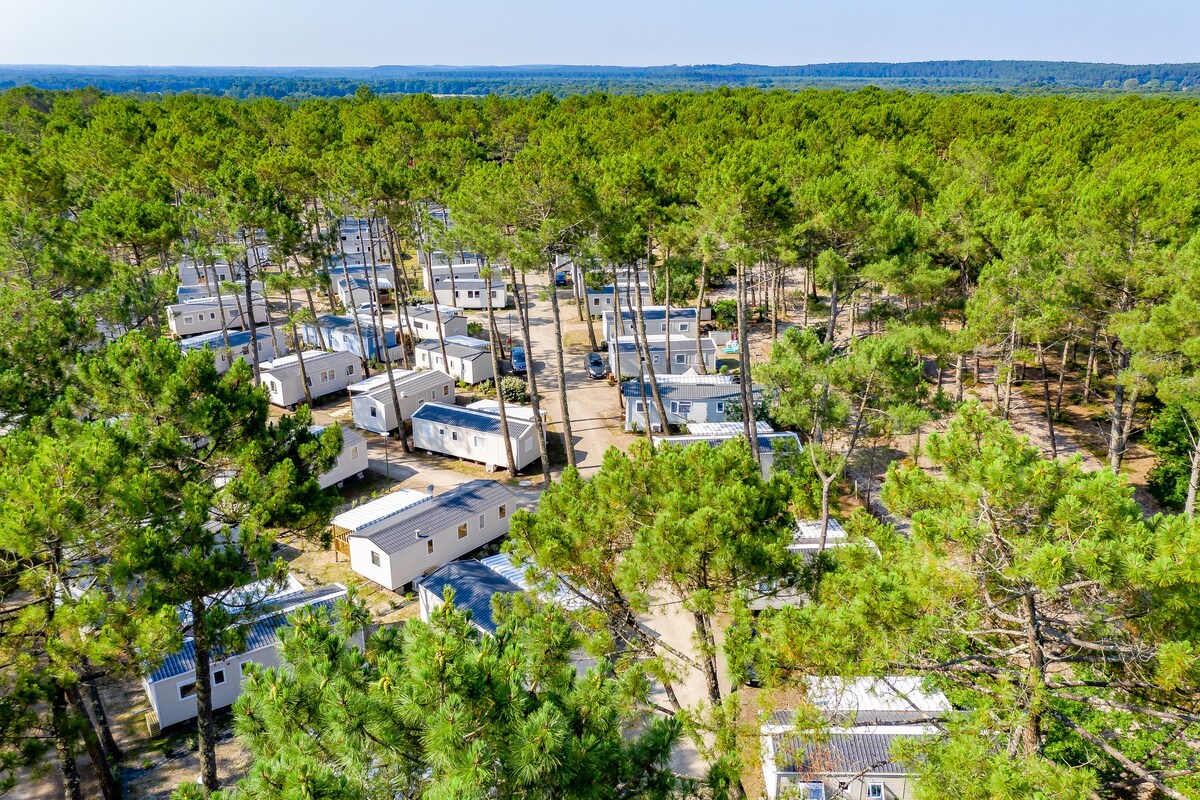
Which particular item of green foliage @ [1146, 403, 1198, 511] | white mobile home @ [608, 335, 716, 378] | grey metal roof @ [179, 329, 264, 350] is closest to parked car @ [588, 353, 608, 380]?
white mobile home @ [608, 335, 716, 378]

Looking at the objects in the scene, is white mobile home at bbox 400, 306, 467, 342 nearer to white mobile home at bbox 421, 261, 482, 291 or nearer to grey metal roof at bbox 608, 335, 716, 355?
white mobile home at bbox 421, 261, 482, 291

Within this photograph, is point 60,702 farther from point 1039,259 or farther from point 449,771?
point 1039,259

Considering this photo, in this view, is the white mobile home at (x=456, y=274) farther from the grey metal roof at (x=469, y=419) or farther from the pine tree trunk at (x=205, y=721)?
the pine tree trunk at (x=205, y=721)

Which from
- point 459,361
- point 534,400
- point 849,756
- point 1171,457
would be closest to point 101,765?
point 849,756

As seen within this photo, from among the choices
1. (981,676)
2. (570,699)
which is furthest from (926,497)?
(570,699)

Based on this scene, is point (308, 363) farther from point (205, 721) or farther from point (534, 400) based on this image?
point (205, 721)
